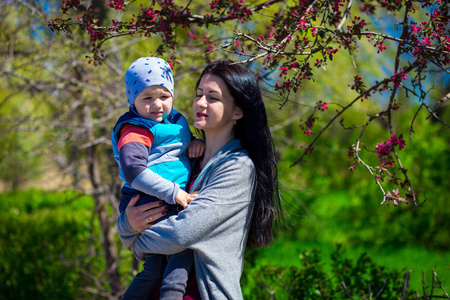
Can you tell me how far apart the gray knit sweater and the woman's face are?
0.45 ft

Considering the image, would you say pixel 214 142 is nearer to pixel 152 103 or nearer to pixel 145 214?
pixel 152 103

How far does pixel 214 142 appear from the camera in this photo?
7.11 ft

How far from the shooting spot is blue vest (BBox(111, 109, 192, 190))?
6.64ft

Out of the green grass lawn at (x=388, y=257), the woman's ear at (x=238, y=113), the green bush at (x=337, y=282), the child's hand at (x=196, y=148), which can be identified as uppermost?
the woman's ear at (x=238, y=113)

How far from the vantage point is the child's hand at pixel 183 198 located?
6.24ft

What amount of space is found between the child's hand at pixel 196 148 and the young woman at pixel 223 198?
0.04 m

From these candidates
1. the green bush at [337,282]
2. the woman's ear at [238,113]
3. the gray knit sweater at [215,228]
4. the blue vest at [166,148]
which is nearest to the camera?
the gray knit sweater at [215,228]

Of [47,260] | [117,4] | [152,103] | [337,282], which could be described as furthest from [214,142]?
[47,260]

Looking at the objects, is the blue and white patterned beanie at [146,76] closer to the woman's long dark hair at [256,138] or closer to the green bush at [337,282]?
the woman's long dark hair at [256,138]

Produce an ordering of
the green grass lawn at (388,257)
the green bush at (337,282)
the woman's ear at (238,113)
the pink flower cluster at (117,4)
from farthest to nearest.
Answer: the green grass lawn at (388,257)
the green bush at (337,282)
the pink flower cluster at (117,4)
the woman's ear at (238,113)

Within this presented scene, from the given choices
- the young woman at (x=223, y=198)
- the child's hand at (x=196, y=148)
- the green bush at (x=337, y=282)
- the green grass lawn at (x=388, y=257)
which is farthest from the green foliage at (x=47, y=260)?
the young woman at (x=223, y=198)

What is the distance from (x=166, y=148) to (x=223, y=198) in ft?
1.19

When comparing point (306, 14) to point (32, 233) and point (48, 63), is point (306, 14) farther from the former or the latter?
point (32, 233)

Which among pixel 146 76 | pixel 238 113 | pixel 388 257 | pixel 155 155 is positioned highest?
pixel 146 76
